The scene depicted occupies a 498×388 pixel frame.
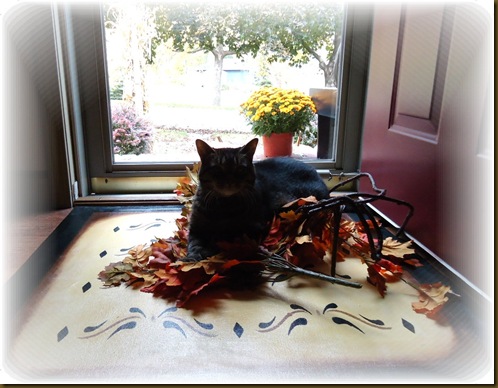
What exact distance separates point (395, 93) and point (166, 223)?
0.91 meters

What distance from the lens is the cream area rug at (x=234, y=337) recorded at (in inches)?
28.0

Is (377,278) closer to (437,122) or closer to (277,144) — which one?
(437,122)

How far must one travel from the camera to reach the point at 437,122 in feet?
3.66

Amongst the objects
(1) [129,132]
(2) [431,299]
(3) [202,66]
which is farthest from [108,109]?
(2) [431,299]

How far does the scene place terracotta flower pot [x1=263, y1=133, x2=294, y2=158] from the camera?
180 cm

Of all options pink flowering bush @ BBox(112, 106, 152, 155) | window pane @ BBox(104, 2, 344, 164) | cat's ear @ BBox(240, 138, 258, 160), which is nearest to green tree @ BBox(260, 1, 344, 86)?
window pane @ BBox(104, 2, 344, 164)

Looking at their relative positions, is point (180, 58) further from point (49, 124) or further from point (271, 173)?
point (271, 173)

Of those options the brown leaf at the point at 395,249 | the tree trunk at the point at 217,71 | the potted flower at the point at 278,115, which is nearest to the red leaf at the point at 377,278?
the brown leaf at the point at 395,249

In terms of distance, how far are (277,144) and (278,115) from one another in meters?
0.14

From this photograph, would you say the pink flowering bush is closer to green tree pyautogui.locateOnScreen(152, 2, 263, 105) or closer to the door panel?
green tree pyautogui.locateOnScreen(152, 2, 263, 105)

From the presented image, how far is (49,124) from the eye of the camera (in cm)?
141

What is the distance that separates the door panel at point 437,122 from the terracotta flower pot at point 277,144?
0.43 m

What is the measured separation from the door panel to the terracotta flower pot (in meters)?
0.43

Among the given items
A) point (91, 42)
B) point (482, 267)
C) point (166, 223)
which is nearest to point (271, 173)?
point (166, 223)
